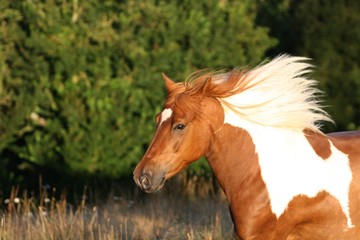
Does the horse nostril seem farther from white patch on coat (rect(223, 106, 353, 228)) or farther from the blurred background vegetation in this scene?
the blurred background vegetation

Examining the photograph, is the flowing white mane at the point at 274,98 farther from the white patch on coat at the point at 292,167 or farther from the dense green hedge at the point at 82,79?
the dense green hedge at the point at 82,79

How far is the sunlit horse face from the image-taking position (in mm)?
4773

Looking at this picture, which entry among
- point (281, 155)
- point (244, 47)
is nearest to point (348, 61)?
point (244, 47)

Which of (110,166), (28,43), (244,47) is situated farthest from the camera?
(244,47)

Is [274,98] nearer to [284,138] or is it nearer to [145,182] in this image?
[284,138]

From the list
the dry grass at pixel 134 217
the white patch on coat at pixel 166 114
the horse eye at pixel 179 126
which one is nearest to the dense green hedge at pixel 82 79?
the dry grass at pixel 134 217

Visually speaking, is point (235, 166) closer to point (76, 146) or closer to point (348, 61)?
point (76, 146)

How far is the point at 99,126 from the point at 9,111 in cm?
109

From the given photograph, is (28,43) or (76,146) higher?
(28,43)

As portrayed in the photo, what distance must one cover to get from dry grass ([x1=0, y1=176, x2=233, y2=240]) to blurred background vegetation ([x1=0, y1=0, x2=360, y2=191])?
60 cm

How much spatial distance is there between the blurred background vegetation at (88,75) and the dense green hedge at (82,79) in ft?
0.04

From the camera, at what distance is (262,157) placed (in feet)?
16.0

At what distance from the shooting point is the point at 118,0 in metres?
10.2

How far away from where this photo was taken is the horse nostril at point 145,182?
4.75 m
